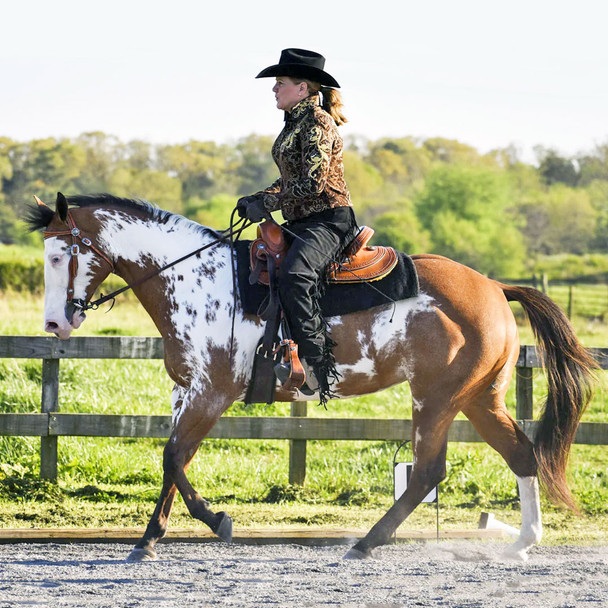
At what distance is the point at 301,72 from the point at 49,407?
3.40 metres

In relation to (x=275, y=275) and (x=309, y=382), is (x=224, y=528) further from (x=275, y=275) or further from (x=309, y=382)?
(x=275, y=275)

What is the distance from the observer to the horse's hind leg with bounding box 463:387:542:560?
5.49 meters

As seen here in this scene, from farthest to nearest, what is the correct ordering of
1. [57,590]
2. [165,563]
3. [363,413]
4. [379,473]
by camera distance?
[363,413] < [379,473] < [165,563] < [57,590]

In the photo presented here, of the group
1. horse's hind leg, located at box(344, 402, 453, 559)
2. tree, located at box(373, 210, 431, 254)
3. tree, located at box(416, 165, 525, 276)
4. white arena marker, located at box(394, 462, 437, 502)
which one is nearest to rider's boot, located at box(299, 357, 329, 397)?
horse's hind leg, located at box(344, 402, 453, 559)

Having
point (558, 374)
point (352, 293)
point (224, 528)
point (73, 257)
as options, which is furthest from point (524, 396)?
point (73, 257)

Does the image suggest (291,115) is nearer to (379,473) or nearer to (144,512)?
(144,512)

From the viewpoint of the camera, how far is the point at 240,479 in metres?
7.51

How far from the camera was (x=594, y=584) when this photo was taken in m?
4.51

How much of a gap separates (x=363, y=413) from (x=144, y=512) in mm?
4855

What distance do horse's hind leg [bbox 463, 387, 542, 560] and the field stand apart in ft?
1.68

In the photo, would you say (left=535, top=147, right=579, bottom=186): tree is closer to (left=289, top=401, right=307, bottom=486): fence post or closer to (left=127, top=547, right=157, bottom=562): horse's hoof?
(left=289, top=401, right=307, bottom=486): fence post

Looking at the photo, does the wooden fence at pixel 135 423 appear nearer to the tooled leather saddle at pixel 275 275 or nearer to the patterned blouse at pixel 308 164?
the tooled leather saddle at pixel 275 275

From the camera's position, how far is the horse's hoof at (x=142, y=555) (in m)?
5.05

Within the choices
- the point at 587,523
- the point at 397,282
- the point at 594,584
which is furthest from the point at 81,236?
the point at 587,523
